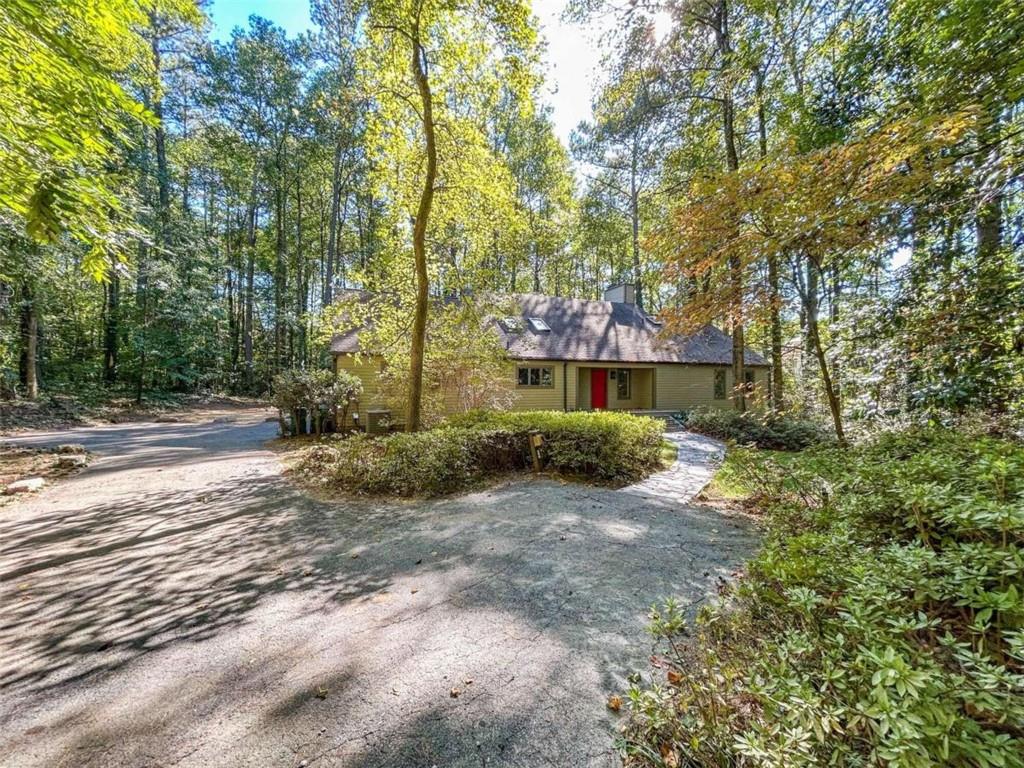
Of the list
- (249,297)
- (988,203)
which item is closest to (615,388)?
(988,203)

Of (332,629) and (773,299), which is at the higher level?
(773,299)

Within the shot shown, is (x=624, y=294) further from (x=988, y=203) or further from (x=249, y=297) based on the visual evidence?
(x=249, y=297)

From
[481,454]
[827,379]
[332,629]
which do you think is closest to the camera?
[332,629]

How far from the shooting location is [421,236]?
7594 millimetres

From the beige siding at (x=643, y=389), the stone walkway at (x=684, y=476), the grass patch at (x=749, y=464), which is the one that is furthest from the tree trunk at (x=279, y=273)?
the grass patch at (x=749, y=464)

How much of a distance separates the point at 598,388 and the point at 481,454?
10.7 meters

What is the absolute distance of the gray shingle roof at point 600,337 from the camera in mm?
15352

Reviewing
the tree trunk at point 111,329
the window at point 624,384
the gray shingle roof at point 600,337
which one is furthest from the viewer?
the tree trunk at point 111,329

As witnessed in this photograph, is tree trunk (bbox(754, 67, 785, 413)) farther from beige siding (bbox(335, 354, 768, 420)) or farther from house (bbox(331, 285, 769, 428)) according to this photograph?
beige siding (bbox(335, 354, 768, 420))

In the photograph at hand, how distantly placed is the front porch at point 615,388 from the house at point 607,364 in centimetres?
4

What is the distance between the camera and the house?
15.1 meters

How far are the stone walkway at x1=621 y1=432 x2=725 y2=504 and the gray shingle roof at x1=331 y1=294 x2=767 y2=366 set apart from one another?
224 inches

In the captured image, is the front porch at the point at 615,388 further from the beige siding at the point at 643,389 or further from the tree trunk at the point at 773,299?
the tree trunk at the point at 773,299

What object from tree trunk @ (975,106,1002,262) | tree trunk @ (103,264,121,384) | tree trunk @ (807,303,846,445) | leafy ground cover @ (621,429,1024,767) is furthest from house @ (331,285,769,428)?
tree trunk @ (103,264,121,384)
